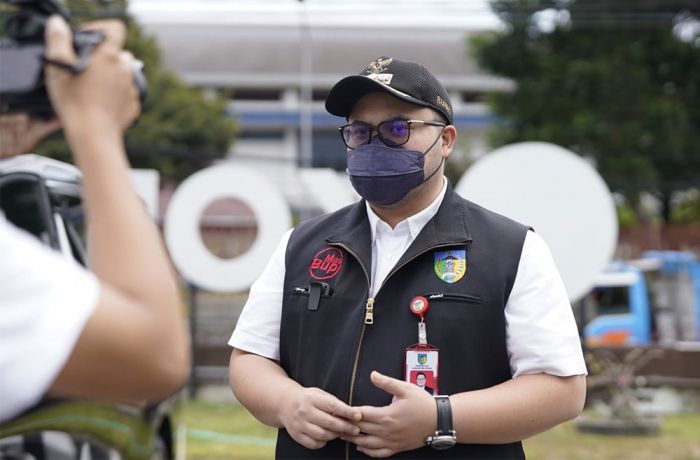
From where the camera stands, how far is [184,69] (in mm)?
53281

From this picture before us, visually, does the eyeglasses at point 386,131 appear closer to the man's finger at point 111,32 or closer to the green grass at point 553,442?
the man's finger at point 111,32

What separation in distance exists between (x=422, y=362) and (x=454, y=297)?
171 millimetres

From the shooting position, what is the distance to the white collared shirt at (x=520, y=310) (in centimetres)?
216

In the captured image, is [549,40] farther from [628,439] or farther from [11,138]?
[11,138]

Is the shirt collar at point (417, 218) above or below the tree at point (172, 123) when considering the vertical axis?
above

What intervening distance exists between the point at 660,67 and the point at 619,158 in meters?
2.25

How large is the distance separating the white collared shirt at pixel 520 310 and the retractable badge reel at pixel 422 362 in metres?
0.17

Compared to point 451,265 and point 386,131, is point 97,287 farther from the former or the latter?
point 386,131

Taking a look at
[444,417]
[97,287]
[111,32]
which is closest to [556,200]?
[444,417]

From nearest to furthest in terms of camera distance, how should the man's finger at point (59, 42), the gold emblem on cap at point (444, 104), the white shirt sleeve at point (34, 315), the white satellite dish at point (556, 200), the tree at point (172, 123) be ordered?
the white shirt sleeve at point (34, 315) < the man's finger at point (59, 42) < the gold emblem on cap at point (444, 104) < the white satellite dish at point (556, 200) < the tree at point (172, 123)

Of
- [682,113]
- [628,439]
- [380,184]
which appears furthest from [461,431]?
[682,113]

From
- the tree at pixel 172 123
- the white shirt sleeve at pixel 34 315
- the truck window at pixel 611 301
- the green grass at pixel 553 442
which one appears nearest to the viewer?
the white shirt sleeve at pixel 34 315

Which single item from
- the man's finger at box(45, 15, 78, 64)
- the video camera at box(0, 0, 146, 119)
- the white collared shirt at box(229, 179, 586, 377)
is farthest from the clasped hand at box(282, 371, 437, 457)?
the man's finger at box(45, 15, 78, 64)

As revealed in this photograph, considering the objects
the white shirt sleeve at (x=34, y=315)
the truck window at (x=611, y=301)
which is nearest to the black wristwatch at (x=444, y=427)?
the white shirt sleeve at (x=34, y=315)
